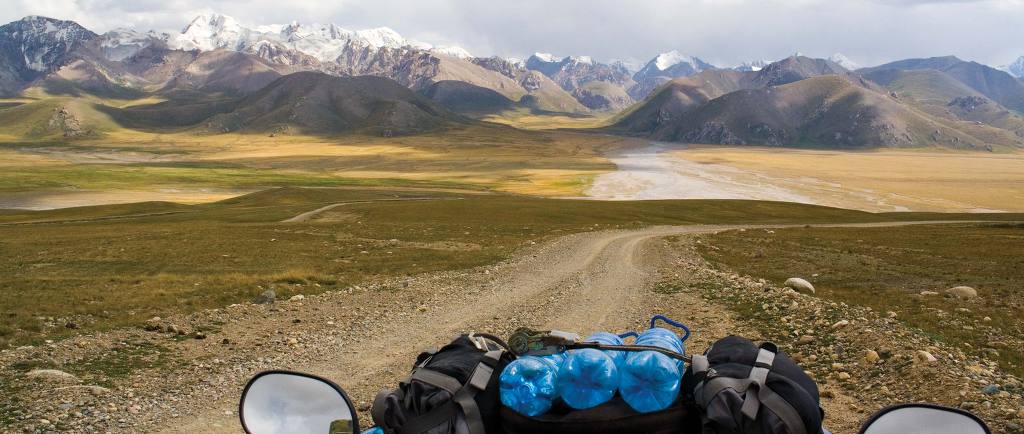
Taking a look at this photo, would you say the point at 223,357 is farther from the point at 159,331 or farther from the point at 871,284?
the point at 871,284

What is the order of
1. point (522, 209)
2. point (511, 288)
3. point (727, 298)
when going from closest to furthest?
point (727, 298) < point (511, 288) < point (522, 209)

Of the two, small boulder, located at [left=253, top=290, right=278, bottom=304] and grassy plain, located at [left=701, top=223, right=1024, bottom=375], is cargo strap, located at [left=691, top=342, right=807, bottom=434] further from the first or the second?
small boulder, located at [left=253, top=290, right=278, bottom=304]

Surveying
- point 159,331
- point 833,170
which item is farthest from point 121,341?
point 833,170

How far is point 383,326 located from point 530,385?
13.3m

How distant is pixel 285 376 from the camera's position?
4363 millimetres

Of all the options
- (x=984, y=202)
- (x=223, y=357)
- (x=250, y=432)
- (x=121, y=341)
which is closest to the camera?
(x=250, y=432)

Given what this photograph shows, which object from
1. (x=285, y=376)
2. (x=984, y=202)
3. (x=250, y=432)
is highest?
(x=285, y=376)

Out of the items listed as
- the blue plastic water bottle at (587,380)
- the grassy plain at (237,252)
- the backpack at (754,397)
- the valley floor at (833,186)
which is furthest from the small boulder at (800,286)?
the valley floor at (833,186)

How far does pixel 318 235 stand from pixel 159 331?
2967 cm

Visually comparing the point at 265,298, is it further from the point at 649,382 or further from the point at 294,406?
the point at 649,382

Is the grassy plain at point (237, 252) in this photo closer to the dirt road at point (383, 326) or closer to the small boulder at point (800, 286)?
the dirt road at point (383, 326)

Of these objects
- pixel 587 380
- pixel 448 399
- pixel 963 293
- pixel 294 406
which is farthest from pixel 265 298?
pixel 963 293

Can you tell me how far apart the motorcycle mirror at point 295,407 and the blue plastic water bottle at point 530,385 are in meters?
1.18

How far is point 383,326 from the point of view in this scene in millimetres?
16672
